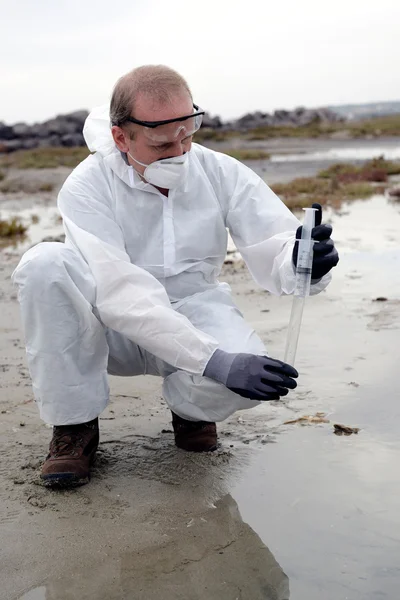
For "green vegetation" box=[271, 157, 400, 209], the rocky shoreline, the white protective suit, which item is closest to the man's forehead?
the white protective suit

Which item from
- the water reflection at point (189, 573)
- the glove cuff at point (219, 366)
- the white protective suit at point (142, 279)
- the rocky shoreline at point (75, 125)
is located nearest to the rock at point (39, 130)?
the rocky shoreline at point (75, 125)

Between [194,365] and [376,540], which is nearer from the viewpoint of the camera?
[376,540]

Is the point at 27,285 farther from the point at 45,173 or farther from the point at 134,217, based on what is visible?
the point at 45,173

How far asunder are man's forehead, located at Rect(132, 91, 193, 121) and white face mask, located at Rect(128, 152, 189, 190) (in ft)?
0.50

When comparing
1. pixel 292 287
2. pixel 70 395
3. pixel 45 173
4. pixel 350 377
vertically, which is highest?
pixel 292 287

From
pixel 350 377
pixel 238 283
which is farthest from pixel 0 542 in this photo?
pixel 238 283

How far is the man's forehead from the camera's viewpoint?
2961 mm

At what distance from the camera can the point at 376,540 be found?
2469 millimetres

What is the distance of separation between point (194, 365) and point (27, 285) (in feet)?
2.12

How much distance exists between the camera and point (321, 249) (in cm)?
280

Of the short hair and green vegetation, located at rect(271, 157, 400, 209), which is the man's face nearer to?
the short hair

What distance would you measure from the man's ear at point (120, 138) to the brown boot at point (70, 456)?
3.34ft

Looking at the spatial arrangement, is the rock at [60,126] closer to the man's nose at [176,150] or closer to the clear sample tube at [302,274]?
the man's nose at [176,150]

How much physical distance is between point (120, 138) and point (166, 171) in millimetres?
228
